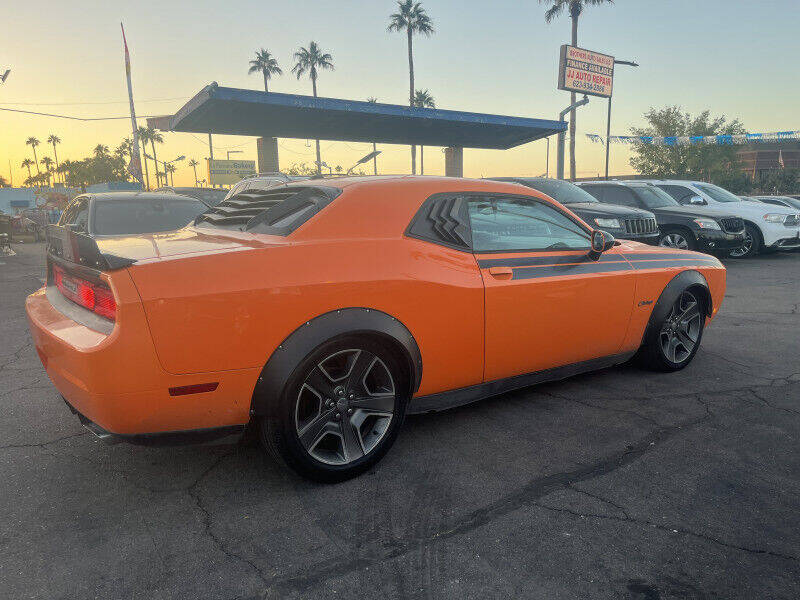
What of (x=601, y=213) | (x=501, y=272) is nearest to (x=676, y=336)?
(x=501, y=272)

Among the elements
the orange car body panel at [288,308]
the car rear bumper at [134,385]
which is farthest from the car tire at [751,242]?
the car rear bumper at [134,385]

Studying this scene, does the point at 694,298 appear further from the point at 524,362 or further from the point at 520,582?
the point at 520,582

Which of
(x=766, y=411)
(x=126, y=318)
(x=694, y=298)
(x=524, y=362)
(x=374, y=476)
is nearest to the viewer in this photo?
(x=126, y=318)

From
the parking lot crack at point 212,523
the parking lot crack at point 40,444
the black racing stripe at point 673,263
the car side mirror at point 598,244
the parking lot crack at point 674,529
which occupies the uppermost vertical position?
the car side mirror at point 598,244

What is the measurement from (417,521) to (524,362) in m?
1.35

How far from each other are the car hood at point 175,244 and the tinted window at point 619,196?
33.9 feet

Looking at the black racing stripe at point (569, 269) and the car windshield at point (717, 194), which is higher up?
the car windshield at point (717, 194)

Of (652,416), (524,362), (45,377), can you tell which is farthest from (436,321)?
(45,377)

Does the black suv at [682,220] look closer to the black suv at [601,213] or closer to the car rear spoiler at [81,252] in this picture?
the black suv at [601,213]

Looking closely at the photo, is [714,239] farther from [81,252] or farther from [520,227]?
[81,252]

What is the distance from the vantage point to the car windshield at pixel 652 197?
38.8 feet

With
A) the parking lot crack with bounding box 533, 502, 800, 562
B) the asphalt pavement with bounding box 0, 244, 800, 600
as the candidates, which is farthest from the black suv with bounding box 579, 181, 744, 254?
the parking lot crack with bounding box 533, 502, 800, 562

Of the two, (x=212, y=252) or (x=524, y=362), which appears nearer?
(x=212, y=252)

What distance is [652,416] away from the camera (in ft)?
11.7
